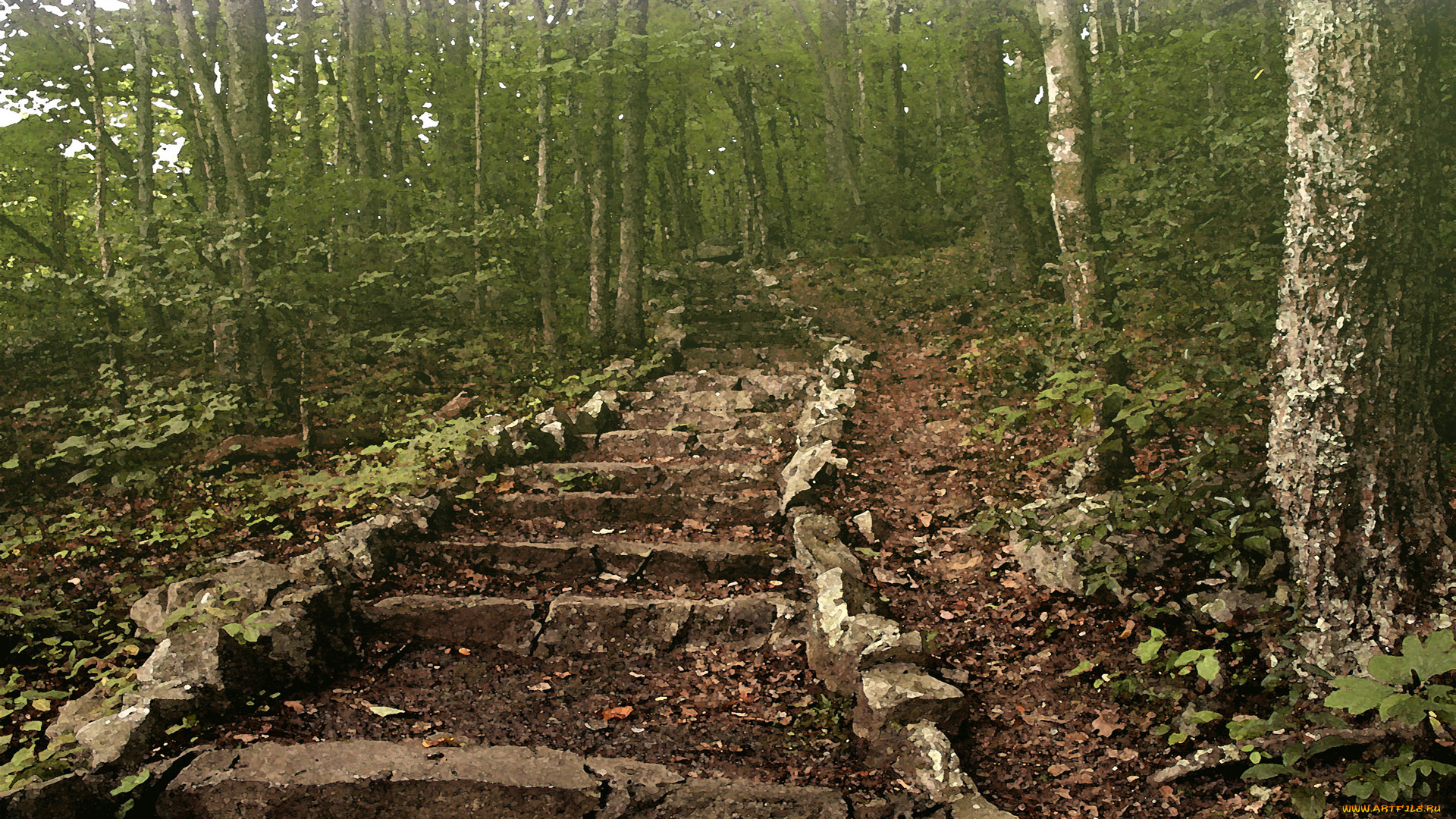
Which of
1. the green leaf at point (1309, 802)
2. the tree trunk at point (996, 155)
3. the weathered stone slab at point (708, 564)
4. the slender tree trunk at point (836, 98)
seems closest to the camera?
the green leaf at point (1309, 802)

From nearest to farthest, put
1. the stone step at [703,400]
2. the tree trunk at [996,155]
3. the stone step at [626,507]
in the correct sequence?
the stone step at [626,507] < the stone step at [703,400] < the tree trunk at [996,155]

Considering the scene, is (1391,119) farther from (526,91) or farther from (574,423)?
(526,91)

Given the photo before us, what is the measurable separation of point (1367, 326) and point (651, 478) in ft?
16.8

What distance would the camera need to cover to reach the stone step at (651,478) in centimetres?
685

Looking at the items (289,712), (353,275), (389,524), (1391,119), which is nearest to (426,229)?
(353,275)

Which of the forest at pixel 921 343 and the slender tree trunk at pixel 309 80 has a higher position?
the slender tree trunk at pixel 309 80

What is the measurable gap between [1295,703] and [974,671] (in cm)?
140

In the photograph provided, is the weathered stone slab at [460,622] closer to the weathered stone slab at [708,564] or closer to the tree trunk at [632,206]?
the weathered stone slab at [708,564]

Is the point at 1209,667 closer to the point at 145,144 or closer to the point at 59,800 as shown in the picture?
the point at 59,800

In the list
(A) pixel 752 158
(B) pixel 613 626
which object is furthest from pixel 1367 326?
(A) pixel 752 158

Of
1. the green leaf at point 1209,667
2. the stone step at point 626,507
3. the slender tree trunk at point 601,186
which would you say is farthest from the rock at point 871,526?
the slender tree trunk at point 601,186

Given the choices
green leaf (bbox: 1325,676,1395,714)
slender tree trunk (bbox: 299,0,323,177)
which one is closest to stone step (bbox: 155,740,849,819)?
green leaf (bbox: 1325,676,1395,714)

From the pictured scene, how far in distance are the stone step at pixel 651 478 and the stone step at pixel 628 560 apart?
3.29ft

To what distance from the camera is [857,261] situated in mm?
16844
